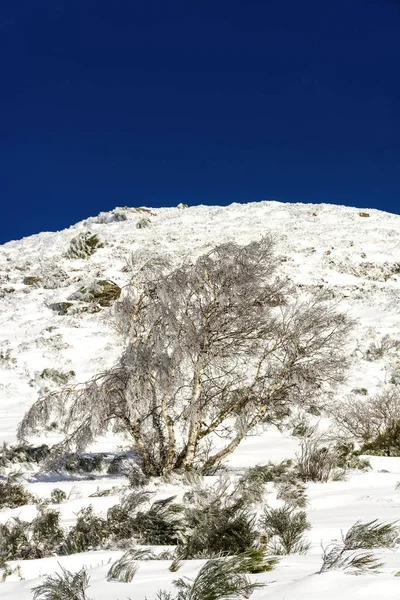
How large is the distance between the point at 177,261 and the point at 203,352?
2378 cm

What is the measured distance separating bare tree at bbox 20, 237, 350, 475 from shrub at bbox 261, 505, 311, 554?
140 inches

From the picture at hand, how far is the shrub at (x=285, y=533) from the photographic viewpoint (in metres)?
3.92

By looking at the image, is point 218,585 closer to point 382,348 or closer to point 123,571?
point 123,571

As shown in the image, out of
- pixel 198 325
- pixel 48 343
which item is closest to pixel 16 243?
pixel 48 343

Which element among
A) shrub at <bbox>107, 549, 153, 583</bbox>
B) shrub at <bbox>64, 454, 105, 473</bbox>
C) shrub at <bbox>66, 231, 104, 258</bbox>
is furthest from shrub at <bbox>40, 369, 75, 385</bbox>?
shrub at <bbox>66, 231, 104, 258</bbox>

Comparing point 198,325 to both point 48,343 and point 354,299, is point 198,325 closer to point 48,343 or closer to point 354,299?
point 48,343

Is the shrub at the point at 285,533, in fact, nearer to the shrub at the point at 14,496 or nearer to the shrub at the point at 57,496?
the shrub at the point at 57,496

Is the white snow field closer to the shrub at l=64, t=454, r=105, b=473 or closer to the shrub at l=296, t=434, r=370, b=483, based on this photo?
the shrub at l=296, t=434, r=370, b=483

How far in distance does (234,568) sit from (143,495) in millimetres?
3502

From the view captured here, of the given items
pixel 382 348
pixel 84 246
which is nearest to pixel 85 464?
pixel 382 348

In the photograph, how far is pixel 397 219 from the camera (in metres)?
51.7

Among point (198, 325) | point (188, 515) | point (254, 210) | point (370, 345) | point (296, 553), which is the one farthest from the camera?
point (254, 210)

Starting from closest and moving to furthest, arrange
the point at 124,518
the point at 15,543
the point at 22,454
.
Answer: the point at 15,543 < the point at 124,518 < the point at 22,454

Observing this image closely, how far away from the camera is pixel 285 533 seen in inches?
165
